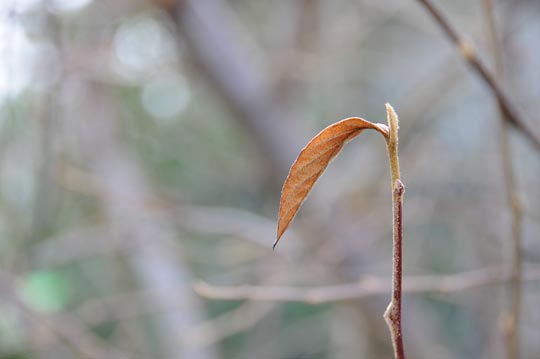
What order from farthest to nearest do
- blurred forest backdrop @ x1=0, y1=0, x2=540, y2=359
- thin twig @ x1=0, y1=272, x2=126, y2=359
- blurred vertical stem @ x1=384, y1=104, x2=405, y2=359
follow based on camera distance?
blurred forest backdrop @ x1=0, y1=0, x2=540, y2=359
thin twig @ x1=0, y1=272, x2=126, y2=359
blurred vertical stem @ x1=384, y1=104, x2=405, y2=359

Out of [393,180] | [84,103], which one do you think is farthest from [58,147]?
[393,180]

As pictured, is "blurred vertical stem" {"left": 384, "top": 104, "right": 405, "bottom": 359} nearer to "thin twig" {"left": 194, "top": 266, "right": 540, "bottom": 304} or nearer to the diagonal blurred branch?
"thin twig" {"left": 194, "top": 266, "right": 540, "bottom": 304}

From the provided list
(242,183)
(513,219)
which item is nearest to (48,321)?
(513,219)

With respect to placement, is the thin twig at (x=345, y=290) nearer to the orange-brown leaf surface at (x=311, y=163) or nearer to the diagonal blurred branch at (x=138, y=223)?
the orange-brown leaf surface at (x=311, y=163)

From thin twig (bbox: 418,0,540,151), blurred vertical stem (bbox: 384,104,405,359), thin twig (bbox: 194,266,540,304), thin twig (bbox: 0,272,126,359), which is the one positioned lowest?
thin twig (bbox: 0,272,126,359)

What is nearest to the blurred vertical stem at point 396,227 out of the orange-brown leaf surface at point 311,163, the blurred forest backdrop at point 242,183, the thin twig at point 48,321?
the orange-brown leaf surface at point 311,163

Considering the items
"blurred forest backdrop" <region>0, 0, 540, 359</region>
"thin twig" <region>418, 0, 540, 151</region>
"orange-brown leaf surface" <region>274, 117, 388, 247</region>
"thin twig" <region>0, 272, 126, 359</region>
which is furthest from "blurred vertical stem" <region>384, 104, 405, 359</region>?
"thin twig" <region>0, 272, 126, 359</region>

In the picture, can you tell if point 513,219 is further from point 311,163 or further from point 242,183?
point 242,183
